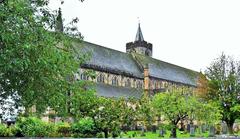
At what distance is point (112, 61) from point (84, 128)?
45.7 m

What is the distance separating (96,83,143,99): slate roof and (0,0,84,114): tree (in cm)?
5468

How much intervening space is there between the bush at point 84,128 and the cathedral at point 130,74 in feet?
95.8

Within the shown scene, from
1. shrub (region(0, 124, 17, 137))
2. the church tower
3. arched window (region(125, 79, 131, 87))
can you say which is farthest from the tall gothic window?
shrub (region(0, 124, 17, 137))

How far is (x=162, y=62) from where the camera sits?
4289 inches

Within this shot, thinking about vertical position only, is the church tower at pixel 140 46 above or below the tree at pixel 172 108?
above

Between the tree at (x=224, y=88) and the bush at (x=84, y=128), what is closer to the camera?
the bush at (x=84, y=128)

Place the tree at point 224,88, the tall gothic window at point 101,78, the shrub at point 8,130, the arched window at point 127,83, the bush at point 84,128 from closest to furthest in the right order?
the shrub at point 8,130
the bush at point 84,128
the tree at point 224,88
the tall gothic window at point 101,78
the arched window at point 127,83

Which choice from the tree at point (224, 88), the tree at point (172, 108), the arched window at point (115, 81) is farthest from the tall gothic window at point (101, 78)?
the tree at point (172, 108)

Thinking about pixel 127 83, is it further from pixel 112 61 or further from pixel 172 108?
pixel 172 108

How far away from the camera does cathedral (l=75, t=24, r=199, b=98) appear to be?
83000mm

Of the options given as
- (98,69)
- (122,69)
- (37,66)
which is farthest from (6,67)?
(122,69)

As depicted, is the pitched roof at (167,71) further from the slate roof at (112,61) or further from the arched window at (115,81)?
the arched window at (115,81)

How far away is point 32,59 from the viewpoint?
16766 millimetres

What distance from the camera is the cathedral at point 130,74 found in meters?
83.0
